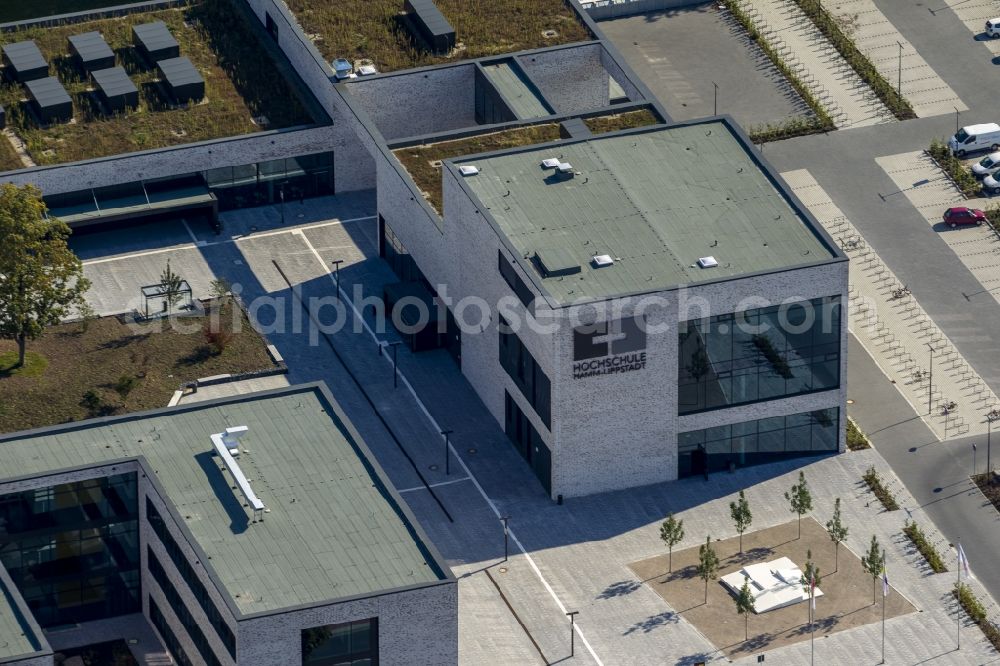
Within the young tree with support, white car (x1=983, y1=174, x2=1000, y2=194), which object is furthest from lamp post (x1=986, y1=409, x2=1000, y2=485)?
white car (x1=983, y1=174, x2=1000, y2=194)

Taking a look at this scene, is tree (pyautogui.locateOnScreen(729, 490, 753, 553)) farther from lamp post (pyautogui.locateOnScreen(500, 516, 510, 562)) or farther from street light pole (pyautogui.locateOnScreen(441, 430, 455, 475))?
street light pole (pyautogui.locateOnScreen(441, 430, 455, 475))

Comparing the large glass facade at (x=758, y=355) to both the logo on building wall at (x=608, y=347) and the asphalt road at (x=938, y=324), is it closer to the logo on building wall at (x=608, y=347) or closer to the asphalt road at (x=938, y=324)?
the logo on building wall at (x=608, y=347)

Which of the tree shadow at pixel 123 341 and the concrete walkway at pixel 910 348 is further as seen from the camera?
the tree shadow at pixel 123 341

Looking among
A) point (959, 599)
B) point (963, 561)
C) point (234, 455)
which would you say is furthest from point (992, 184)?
point (234, 455)

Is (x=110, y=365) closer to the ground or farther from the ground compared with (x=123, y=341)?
closer to the ground

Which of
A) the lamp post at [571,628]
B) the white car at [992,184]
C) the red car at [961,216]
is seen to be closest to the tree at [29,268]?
the lamp post at [571,628]

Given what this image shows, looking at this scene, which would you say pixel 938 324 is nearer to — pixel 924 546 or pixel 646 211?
pixel 646 211
